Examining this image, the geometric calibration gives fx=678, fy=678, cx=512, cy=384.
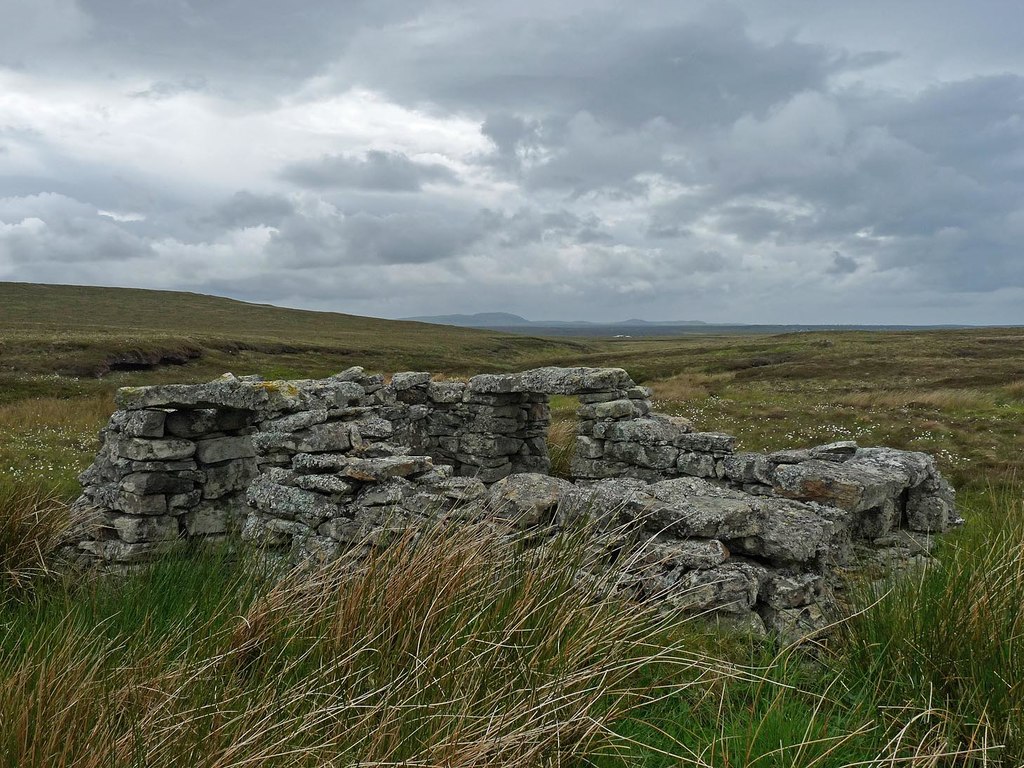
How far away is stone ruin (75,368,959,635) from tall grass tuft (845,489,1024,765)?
82 centimetres

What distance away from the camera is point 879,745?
300cm

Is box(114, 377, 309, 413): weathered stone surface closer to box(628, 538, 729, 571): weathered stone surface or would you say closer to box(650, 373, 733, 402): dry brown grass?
box(628, 538, 729, 571): weathered stone surface

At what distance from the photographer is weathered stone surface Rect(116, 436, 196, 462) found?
309 inches

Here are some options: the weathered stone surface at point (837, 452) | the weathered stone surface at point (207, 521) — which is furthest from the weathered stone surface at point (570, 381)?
the weathered stone surface at point (207, 521)

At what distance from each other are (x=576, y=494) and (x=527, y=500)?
43 cm

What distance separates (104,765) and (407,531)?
7.41 feet

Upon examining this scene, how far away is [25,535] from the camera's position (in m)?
6.52

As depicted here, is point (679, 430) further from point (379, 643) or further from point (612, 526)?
point (379, 643)

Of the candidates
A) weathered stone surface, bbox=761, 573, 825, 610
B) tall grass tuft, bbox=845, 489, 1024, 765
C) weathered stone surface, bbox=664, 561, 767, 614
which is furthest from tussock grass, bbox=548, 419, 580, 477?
tall grass tuft, bbox=845, 489, 1024, 765

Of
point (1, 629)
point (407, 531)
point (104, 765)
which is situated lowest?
point (1, 629)

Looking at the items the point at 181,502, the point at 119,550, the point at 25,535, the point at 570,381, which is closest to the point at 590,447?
the point at 570,381

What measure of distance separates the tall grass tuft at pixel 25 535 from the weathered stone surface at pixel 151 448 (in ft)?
2.78

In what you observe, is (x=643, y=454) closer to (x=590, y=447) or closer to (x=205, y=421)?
(x=590, y=447)

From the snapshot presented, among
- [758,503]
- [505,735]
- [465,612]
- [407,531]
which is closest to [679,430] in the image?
[758,503]
